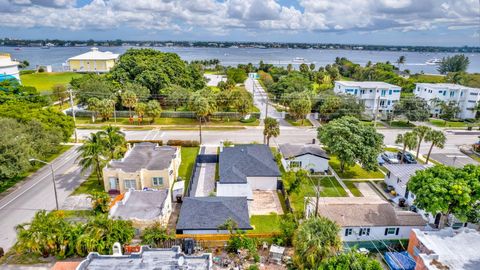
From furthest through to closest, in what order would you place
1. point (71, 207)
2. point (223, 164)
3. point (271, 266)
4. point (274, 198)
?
point (223, 164) → point (274, 198) → point (71, 207) → point (271, 266)

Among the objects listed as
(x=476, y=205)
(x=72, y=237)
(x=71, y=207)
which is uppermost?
(x=476, y=205)

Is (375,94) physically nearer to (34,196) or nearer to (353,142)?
(353,142)

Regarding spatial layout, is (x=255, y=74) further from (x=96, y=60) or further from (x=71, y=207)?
(x=71, y=207)

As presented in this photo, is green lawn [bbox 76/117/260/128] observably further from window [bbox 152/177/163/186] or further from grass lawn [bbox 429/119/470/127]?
grass lawn [bbox 429/119/470/127]

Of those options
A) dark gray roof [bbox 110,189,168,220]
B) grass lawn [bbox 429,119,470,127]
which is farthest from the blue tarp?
grass lawn [bbox 429,119,470,127]

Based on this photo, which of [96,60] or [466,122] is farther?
[96,60]

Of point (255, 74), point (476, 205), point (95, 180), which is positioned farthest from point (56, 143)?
point (255, 74)

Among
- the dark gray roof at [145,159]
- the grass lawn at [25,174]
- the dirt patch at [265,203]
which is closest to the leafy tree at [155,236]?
the dirt patch at [265,203]
